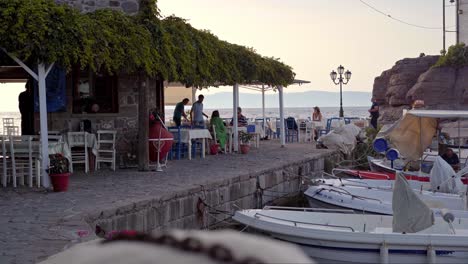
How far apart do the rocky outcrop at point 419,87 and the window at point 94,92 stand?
76.9 feet

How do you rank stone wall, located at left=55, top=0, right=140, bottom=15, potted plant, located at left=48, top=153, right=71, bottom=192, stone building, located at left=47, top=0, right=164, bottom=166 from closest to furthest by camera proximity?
potted plant, located at left=48, top=153, right=71, bottom=192, stone wall, located at left=55, top=0, right=140, bottom=15, stone building, located at left=47, top=0, right=164, bottom=166

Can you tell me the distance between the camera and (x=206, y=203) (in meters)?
10.3

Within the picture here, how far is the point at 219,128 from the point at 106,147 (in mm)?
4561

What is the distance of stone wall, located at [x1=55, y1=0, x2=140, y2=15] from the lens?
12.4m

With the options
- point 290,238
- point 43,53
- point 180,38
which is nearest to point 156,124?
point 180,38

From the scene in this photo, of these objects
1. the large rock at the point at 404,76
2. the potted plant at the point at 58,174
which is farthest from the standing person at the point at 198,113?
the large rock at the point at 404,76

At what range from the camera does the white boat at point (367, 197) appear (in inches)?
416

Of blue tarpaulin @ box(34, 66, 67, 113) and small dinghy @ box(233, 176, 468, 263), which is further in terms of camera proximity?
blue tarpaulin @ box(34, 66, 67, 113)

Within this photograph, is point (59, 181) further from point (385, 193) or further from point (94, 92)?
point (385, 193)

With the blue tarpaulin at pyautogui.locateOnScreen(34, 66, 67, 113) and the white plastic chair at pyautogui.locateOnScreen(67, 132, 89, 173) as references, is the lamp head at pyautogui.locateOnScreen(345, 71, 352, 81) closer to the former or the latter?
the blue tarpaulin at pyautogui.locateOnScreen(34, 66, 67, 113)

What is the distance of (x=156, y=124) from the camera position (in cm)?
1239

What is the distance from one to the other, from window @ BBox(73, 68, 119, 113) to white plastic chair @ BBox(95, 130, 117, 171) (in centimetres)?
63

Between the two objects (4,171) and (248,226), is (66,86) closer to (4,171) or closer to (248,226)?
(4,171)

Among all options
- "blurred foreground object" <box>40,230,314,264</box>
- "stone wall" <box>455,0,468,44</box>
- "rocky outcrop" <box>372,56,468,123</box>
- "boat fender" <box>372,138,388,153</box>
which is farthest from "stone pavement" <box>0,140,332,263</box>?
"stone wall" <box>455,0,468,44</box>
